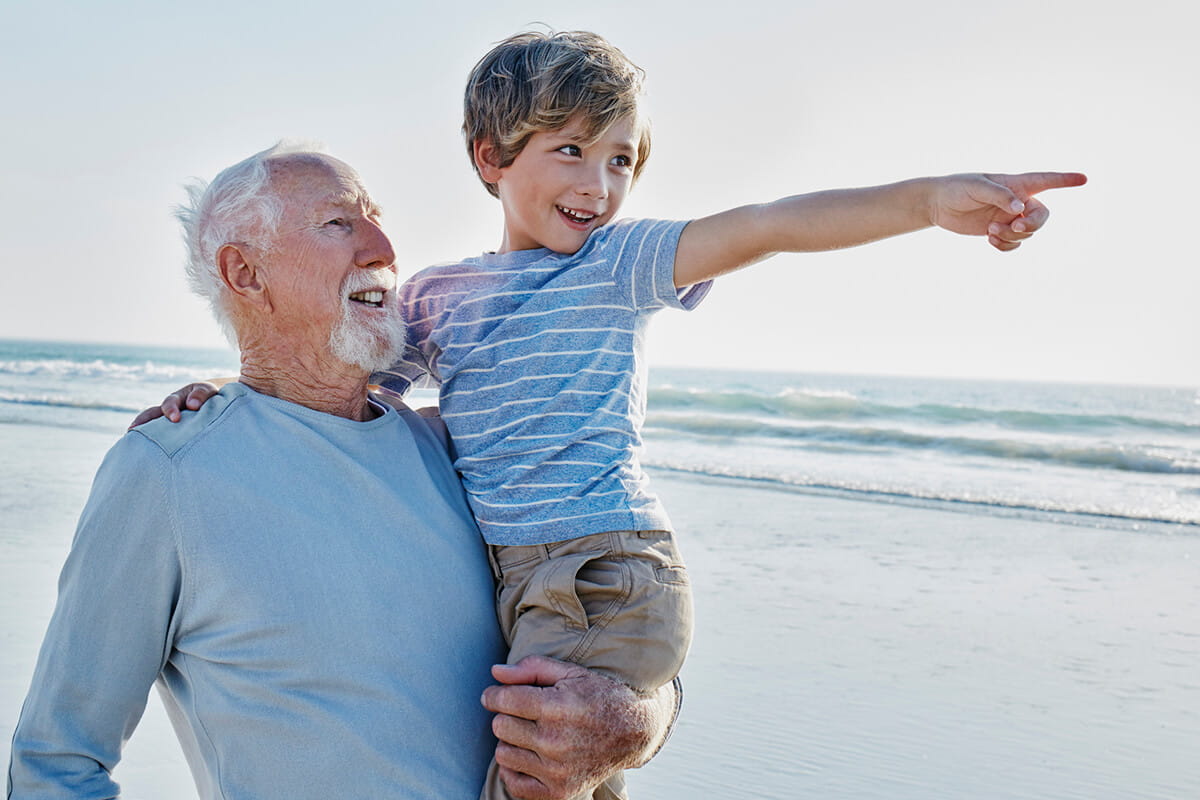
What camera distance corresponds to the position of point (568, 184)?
2.34 metres

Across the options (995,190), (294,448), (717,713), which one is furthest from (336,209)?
(717,713)

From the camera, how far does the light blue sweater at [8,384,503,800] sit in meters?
1.91

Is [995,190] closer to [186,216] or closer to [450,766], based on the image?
[450,766]

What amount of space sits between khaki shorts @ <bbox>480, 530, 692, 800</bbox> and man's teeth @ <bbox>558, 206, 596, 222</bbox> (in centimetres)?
67

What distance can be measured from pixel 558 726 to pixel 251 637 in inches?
22.0

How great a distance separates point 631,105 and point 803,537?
19.0ft

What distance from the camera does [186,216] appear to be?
7.92 ft

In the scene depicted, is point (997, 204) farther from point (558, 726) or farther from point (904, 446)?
point (904, 446)

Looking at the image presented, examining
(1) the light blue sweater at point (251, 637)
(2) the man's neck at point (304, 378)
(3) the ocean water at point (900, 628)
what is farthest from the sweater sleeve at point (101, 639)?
(3) the ocean water at point (900, 628)

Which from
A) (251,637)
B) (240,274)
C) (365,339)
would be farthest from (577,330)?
(251,637)

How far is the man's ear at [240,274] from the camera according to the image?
2305 mm

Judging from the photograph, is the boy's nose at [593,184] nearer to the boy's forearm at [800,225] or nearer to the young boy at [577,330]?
the young boy at [577,330]

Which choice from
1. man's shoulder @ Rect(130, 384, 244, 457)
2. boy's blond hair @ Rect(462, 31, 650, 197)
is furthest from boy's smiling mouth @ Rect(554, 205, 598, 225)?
man's shoulder @ Rect(130, 384, 244, 457)

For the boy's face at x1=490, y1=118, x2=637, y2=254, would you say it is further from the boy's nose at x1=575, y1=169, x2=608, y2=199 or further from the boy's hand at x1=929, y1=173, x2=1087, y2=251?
the boy's hand at x1=929, y1=173, x2=1087, y2=251
